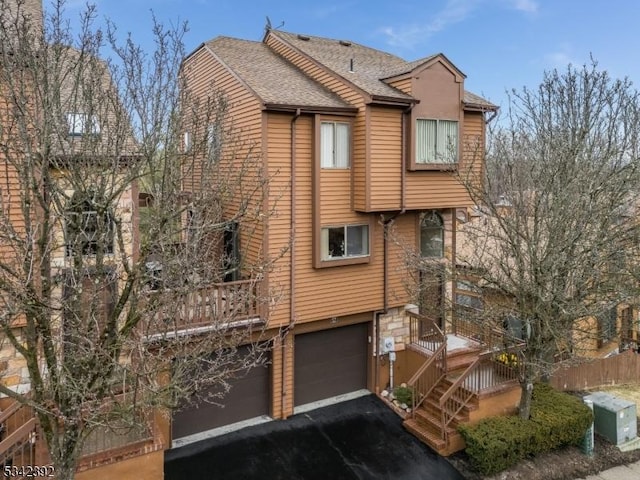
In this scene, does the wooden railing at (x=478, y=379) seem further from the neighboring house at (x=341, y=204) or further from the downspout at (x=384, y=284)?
the downspout at (x=384, y=284)

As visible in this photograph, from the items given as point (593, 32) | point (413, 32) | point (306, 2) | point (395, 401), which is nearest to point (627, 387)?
point (395, 401)

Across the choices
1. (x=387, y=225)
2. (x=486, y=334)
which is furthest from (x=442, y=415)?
(x=387, y=225)

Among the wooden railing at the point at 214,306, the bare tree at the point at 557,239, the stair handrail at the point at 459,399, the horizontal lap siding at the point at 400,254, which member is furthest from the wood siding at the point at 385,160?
the stair handrail at the point at 459,399

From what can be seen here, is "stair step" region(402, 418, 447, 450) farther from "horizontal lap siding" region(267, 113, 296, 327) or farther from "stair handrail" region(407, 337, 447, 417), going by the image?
"horizontal lap siding" region(267, 113, 296, 327)

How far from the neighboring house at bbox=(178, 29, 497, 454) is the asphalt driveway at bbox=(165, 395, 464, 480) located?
759 millimetres

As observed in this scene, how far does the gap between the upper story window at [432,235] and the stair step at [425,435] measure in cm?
506

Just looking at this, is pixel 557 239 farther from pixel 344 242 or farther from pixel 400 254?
pixel 344 242

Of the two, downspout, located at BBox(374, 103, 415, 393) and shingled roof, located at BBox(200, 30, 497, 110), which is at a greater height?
shingled roof, located at BBox(200, 30, 497, 110)

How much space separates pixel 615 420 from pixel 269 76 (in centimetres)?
1375

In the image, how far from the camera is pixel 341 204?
1343 centimetres

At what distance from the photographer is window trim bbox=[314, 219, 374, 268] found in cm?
1298

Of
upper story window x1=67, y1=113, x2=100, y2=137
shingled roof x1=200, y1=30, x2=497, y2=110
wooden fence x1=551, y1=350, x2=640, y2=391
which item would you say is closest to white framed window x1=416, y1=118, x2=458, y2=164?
shingled roof x1=200, y1=30, x2=497, y2=110

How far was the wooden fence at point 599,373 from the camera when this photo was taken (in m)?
16.1

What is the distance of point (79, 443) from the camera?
728 cm
